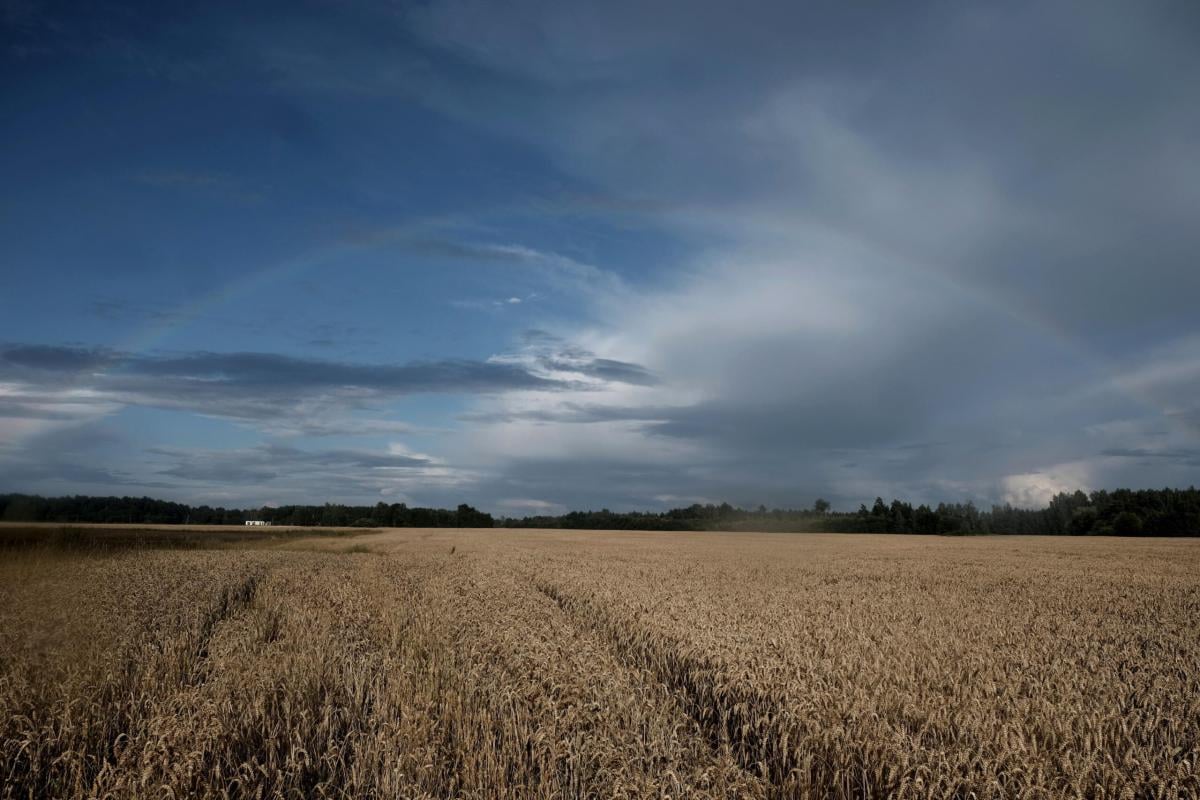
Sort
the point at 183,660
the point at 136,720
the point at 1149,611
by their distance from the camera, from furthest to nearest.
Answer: the point at 1149,611 < the point at 183,660 < the point at 136,720

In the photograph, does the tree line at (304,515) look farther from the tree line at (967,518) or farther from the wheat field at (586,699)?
the wheat field at (586,699)

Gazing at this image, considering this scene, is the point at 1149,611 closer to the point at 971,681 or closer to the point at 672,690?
the point at 971,681

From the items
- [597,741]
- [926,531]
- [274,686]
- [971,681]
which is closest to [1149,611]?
[971,681]

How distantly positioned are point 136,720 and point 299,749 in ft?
7.98

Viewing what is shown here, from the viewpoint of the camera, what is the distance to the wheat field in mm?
5430

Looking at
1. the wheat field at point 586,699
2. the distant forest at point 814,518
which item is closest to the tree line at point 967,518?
the distant forest at point 814,518

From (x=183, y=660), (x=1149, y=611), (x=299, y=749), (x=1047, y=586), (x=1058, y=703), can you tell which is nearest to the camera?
(x=299, y=749)

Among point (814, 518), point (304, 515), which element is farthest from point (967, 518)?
point (304, 515)

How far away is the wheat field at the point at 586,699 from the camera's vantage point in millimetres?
5430

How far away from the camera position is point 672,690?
328 inches

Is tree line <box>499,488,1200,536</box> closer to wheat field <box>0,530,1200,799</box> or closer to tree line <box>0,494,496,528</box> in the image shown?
tree line <box>0,494,496,528</box>

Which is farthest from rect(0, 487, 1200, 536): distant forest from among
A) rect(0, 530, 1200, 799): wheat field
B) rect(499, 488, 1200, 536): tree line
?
rect(0, 530, 1200, 799): wheat field

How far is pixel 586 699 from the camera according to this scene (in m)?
7.18

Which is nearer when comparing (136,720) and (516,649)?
(136,720)
